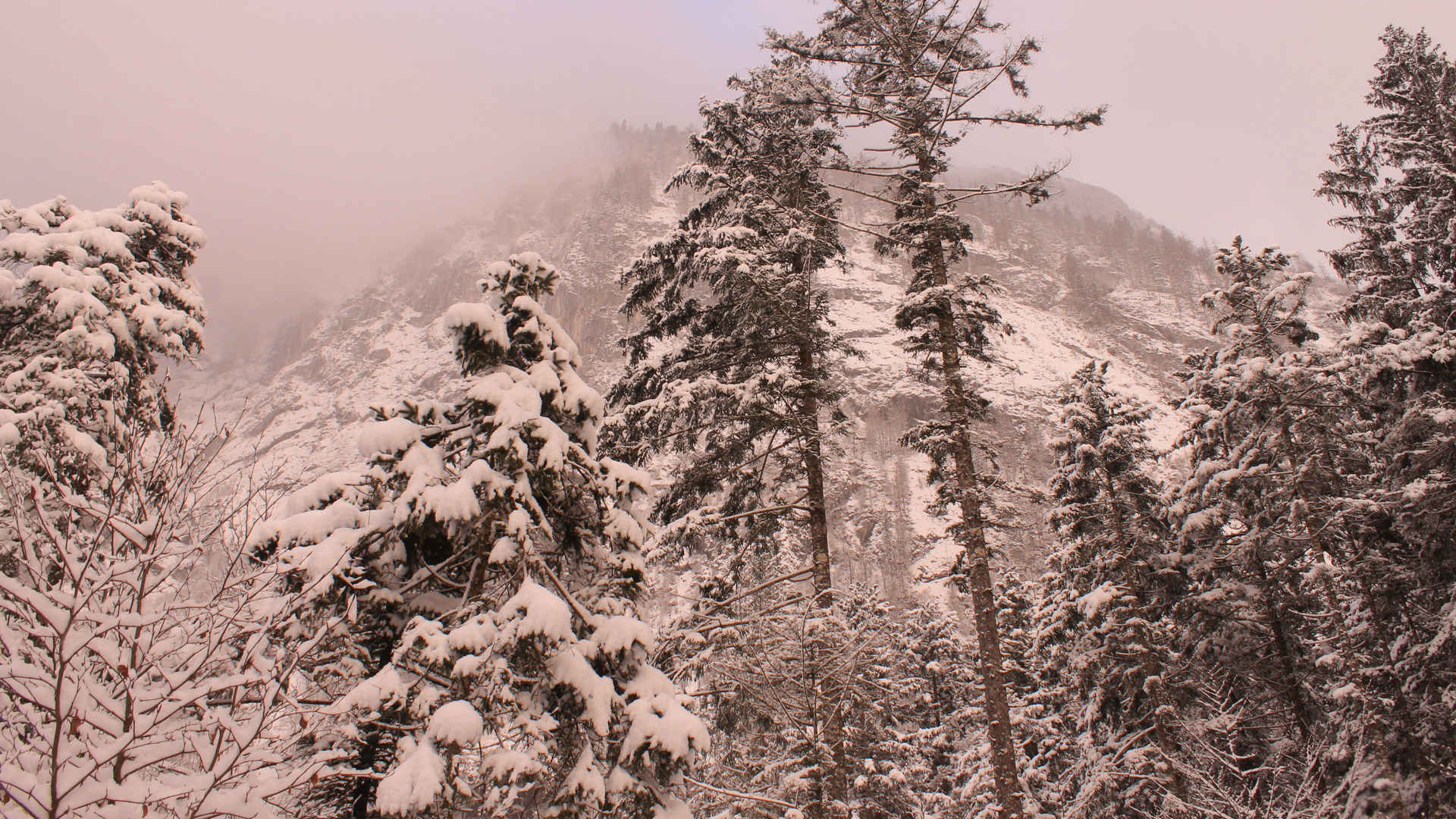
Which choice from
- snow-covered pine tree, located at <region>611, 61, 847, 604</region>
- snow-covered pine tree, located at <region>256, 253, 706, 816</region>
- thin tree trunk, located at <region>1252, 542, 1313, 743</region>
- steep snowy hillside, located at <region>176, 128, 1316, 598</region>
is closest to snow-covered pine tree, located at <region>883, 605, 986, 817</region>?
thin tree trunk, located at <region>1252, 542, 1313, 743</region>

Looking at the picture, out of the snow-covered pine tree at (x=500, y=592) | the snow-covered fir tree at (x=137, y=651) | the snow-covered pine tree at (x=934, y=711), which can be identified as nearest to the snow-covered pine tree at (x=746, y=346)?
the snow-covered pine tree at (x=500, y=592)

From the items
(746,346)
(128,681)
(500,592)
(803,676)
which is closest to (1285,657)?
(803,676)

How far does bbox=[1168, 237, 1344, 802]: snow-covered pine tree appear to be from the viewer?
39.8 feet

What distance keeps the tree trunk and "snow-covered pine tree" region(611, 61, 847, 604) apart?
186cm

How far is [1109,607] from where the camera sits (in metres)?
16.1

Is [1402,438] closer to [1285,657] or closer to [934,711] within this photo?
[1285,657]

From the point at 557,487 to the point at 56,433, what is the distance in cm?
787

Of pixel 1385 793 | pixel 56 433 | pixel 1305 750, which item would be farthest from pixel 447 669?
pixel 1305 750

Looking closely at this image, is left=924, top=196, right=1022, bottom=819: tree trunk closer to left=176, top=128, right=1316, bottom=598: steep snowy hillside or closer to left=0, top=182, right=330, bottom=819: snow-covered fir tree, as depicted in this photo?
left=0, top=182, right=330, bottom=819: snow-covered fir tree

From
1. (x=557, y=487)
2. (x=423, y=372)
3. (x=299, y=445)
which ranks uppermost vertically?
(x=423, y=372)

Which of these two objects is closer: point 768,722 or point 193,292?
point 768,722

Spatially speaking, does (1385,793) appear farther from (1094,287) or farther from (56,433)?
(1094,287)

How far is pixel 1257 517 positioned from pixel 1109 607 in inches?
160

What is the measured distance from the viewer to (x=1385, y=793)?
10594 mm
